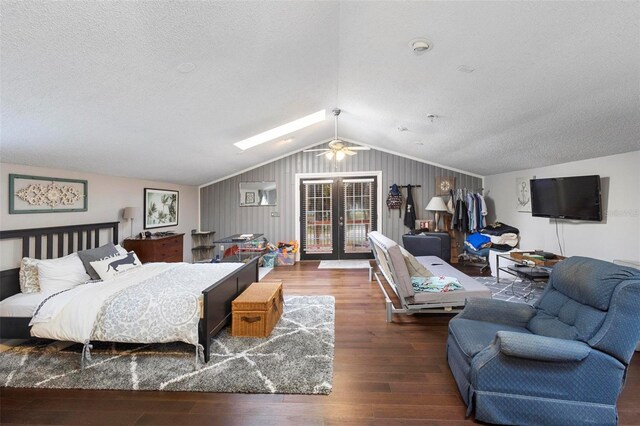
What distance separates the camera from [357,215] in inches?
281

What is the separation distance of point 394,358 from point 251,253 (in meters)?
4.36

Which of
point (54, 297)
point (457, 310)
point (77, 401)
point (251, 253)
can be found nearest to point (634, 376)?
point (457, 310)

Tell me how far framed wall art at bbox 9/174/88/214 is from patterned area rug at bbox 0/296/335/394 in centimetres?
148

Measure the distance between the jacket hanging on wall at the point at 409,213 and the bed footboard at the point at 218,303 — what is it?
4.33 m

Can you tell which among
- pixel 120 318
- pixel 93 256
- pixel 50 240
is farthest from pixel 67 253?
pixel 120 318

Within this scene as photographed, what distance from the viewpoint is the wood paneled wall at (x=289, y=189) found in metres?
6.90

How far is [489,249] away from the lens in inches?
214

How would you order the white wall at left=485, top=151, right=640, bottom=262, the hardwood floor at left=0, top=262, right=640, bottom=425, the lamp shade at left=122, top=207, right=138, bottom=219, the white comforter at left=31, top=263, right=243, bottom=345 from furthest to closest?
the lamp shade at left=122, top=207, right=138, bottom=219, the white wall at left=485, top=151, right=640, bottom=262, the white comforter at left=31, top=263, right=243, bottom=345, the hardwood floor at left=0, top=262, right=640, bottom=425

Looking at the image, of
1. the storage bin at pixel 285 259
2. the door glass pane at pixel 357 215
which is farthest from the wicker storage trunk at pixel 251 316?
the door glass pane at pixel 357 215

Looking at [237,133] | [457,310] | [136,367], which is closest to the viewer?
[136,367]

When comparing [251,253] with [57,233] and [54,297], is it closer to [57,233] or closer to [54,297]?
[57,233]

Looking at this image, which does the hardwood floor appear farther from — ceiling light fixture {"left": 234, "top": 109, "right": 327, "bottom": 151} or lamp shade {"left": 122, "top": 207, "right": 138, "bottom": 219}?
ceiling light fixture {"left": 234, "top": 109, "right": 327, "bottom": 151}

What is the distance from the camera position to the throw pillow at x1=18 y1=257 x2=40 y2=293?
287 centimetres

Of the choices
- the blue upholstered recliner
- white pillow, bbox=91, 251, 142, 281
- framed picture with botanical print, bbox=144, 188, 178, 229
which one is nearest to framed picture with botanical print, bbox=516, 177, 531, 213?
the blue upholstered recliner
